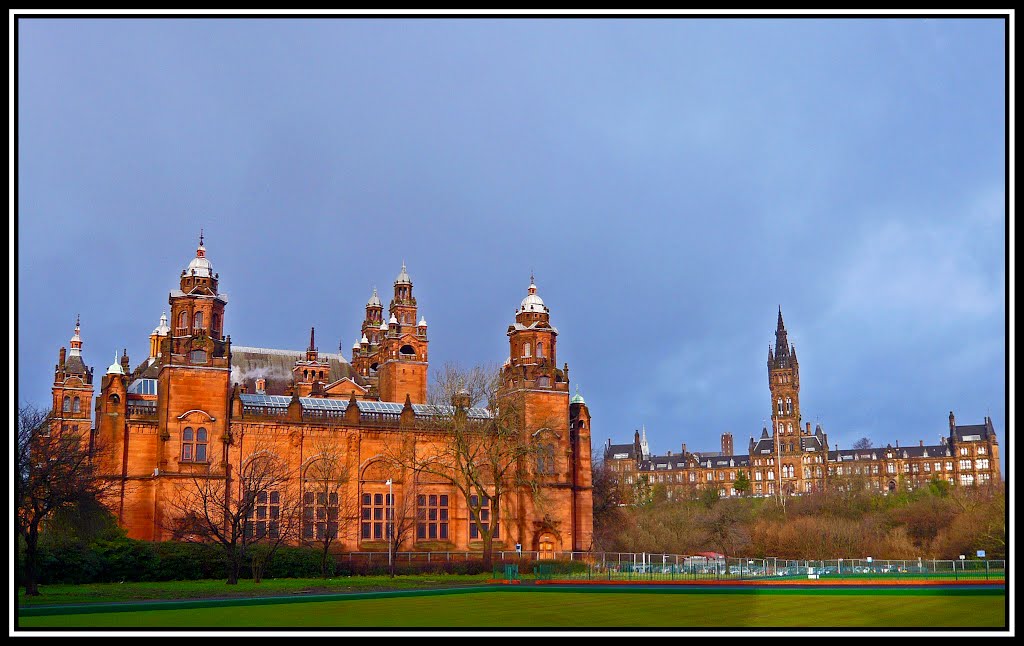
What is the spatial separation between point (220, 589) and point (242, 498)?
15.4 meters

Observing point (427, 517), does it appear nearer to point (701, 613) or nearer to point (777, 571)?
point (777, 571)

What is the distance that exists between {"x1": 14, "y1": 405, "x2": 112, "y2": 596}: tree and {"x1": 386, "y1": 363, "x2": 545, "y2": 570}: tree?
1757 centimetres

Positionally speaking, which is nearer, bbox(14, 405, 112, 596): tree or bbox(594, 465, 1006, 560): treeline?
bbox(14, 405, 112, 596): tree

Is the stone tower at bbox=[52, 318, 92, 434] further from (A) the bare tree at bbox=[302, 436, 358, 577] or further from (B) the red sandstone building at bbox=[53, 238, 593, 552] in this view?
(A) the bare tree at bbox=[302, 436, 358, 577]

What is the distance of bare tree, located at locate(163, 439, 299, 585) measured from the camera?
4828 centimetres

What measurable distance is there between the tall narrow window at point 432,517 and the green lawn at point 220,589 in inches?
478

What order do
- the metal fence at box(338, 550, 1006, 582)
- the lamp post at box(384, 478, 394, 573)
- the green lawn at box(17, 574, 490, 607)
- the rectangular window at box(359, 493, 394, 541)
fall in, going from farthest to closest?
the rectangular window at box(359, 493, 394, 541) < the lamp post at box(384, 478, 394, 573) < the metal fence at box(338, 550, 1006, 582) < the green lawn at box(17, 574, 490, 607)

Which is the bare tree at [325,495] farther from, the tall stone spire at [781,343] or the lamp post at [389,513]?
the tall stone spire at [781,343]

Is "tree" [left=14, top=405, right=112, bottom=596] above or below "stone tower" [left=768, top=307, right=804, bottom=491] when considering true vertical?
below

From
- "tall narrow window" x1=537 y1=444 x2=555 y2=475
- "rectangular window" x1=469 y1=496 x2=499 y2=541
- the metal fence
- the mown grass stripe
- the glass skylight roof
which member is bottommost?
the metal fence

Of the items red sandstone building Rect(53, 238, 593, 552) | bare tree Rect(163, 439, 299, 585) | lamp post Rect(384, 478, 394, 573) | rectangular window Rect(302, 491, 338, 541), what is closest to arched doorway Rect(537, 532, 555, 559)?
red sandstone building Rect(53, 238, 593, 552)

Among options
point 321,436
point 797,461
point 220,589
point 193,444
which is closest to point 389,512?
point 321,436
